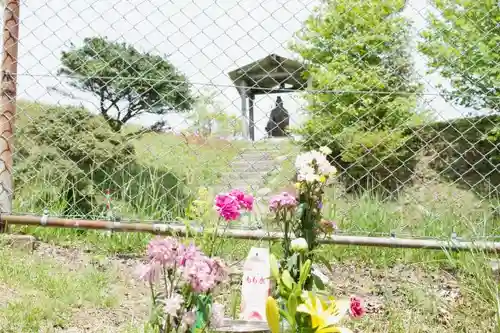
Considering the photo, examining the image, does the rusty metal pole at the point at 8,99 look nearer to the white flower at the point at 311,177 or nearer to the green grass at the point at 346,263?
the green grass at the point at 346,263

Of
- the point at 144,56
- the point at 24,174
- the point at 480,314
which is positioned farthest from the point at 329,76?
the point at 480,314

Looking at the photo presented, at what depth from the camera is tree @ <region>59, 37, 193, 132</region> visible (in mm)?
2807

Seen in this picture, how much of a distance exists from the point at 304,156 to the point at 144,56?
182 centimetres

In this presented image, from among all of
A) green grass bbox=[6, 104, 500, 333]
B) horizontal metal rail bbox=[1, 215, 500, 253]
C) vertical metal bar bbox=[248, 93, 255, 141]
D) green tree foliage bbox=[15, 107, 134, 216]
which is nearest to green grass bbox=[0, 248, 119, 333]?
green grass bbox=[6, 104, 500, 333]

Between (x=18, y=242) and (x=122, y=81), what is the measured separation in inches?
49.5

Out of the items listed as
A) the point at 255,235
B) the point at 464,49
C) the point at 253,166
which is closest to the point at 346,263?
the point at 255,235

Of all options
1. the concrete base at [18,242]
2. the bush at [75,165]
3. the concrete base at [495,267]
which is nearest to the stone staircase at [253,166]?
the bush at [75,165]

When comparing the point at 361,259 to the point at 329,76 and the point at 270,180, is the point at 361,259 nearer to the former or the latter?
the point at 270,180

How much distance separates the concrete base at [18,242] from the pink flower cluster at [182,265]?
1.39m

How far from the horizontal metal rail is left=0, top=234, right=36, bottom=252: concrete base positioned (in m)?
0.06

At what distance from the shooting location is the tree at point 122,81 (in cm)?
281

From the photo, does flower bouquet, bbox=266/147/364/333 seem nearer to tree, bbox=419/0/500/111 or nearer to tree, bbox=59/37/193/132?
tree, bbox=59/37/193/132

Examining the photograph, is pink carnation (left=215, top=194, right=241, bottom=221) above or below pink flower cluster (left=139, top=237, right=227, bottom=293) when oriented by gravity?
above

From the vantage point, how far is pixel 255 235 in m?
1.94
